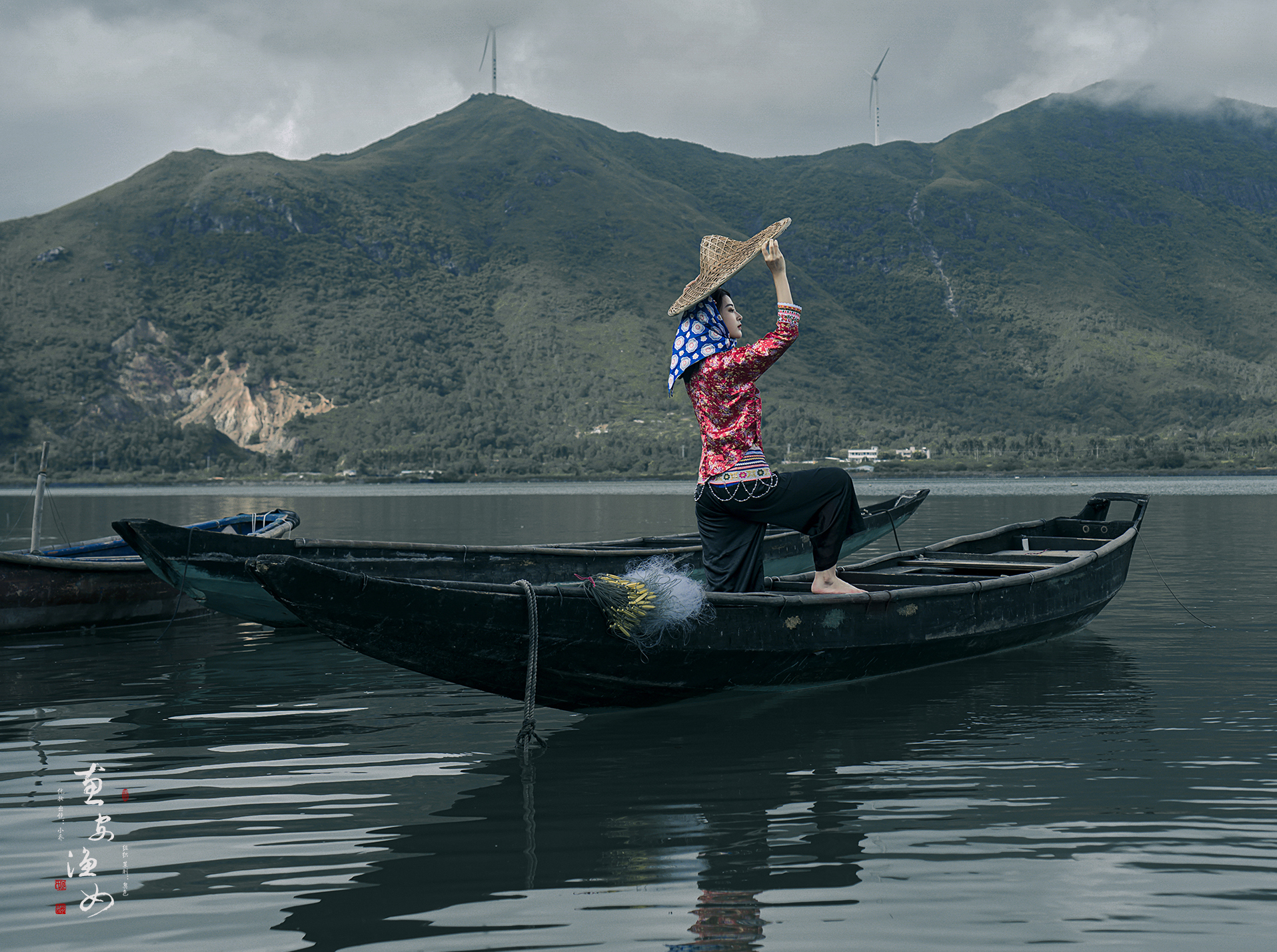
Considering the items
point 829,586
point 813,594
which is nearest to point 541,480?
point 829,586

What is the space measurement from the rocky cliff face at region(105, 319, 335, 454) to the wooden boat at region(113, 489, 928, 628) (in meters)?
130

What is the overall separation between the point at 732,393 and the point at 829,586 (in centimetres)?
204

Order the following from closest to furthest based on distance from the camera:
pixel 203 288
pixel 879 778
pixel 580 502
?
pixel 879 778
pixel 580 502
pixel 203 288

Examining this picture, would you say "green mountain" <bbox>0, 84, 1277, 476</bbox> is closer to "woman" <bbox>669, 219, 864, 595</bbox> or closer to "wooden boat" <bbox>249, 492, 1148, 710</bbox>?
"wooden boat" <bbox>249, 492, 1148, 710</bbox>

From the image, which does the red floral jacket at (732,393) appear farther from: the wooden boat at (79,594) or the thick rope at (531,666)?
the wooden boat at (79,594)

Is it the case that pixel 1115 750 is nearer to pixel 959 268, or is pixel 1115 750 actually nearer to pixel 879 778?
pixel 879 778

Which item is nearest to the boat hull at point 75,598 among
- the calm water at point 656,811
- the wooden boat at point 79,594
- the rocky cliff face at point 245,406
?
the wooden boat at point 79,594

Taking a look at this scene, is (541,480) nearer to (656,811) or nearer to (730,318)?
(730,318)

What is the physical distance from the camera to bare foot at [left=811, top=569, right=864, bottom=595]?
7809 millimetres

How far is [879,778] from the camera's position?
20.2ft

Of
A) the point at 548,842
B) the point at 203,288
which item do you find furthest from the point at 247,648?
the point at 203,288

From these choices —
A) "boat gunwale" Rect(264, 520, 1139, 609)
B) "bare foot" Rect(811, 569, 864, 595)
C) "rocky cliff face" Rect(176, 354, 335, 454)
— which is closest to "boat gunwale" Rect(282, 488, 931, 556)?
"boat gunwale" Rect(264, 520, 1139, 609)

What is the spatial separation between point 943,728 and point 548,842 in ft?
11.8

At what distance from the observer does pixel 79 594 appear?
1240 cm
